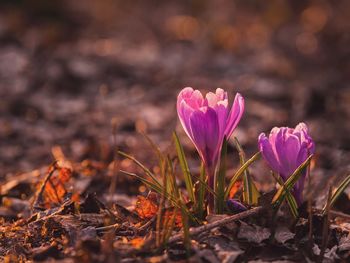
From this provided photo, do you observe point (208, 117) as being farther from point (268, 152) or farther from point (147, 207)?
point (147, 207)

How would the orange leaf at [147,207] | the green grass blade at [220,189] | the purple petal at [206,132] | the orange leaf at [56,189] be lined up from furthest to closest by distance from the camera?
the orange leaf at [56,189], the orange leaf at [147,207], the green grass blade at [220,189], the purple petal at [206,132]

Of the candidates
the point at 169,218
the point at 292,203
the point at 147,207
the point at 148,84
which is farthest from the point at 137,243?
the point at 148,84

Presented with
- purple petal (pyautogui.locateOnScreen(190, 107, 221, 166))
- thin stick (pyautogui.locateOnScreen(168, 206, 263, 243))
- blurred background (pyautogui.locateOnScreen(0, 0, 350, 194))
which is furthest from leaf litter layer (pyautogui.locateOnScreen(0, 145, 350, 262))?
blurred background (pyautogui.locateOnScreen(0, 0, 350, 194))

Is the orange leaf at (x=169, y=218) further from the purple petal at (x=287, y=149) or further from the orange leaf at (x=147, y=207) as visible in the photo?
the purple petal at (x=287, y=149)

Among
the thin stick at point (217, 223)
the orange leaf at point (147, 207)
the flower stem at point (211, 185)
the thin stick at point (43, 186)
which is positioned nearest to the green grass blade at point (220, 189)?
the flower stem at point (211, 185)

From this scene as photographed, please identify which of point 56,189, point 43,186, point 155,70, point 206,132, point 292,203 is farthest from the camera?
point 155,70

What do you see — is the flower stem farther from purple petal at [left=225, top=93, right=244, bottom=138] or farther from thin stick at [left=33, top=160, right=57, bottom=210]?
thin stick at [left=33, top=160, right=57, bottom=210]
